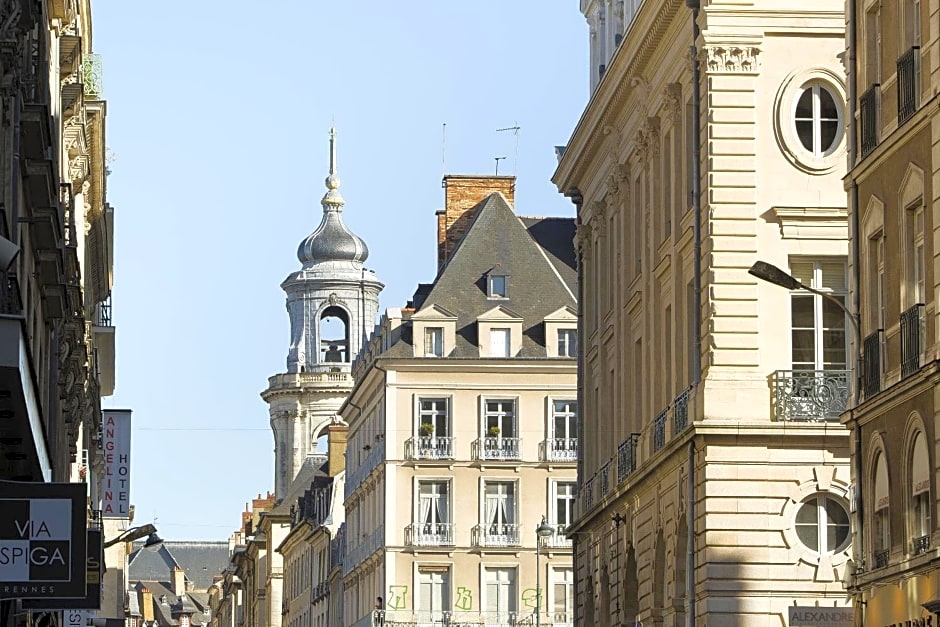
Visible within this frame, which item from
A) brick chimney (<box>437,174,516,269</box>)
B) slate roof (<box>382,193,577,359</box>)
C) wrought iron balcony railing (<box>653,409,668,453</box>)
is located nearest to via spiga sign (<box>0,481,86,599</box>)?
wrought iron balcony railing (<box>653,409,668,453</box>)

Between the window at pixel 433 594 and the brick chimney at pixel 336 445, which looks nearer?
the window at pixel 433 594

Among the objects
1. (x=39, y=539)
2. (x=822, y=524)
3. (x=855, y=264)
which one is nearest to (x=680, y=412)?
(x=822, y=524)

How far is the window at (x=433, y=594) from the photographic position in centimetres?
8344

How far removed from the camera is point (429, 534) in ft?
276

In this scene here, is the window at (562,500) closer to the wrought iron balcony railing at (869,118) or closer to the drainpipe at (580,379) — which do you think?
the drainpipe at (580,379)

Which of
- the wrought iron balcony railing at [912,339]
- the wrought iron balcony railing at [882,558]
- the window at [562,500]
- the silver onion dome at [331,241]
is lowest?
the wrought iron balcony railing at [882,558]

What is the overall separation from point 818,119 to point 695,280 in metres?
3.65

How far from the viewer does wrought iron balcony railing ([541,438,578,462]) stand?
275ft

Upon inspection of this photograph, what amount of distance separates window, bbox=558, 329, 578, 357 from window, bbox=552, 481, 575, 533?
15.9 ft

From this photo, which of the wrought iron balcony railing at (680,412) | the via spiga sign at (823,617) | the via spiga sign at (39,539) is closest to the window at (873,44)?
the via spiga sign at (823,617)

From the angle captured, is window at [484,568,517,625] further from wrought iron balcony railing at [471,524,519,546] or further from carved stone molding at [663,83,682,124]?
carved stone molding at [663,83,682,124]

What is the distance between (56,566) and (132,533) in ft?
103

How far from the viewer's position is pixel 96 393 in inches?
2608

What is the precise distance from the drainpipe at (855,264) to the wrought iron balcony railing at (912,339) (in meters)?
1.90
